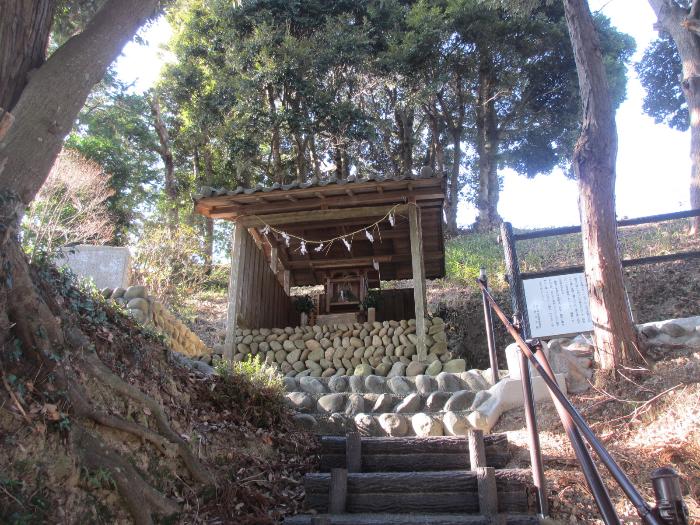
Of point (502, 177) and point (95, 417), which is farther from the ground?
point (502, 177)

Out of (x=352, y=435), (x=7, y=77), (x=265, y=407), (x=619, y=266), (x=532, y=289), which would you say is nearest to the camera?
(x=7, y=77)

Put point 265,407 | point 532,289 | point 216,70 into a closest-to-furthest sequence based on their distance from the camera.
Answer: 1. point 265,407
2. point 532,289
3. point 216,70

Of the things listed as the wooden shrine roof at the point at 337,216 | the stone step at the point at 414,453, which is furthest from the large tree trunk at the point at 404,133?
the stone step at the point at 414,453

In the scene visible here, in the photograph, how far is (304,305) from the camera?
37.2 feet

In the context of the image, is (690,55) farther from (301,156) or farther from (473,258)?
(301,156)

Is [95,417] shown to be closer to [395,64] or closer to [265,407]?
[265,407]

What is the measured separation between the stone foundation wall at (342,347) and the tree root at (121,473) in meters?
5.26

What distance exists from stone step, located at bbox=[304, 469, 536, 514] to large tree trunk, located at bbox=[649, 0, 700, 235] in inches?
418

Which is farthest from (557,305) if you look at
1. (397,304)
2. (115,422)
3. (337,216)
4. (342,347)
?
(397,304)

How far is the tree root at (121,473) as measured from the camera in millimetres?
2973

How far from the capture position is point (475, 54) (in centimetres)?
2008

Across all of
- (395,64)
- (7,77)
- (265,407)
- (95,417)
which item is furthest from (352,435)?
(395,64)

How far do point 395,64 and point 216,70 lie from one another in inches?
251

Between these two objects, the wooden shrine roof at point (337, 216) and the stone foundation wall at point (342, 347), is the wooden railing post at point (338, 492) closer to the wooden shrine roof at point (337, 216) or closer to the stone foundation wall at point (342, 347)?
the stone foundation wall at point (342, 347)
